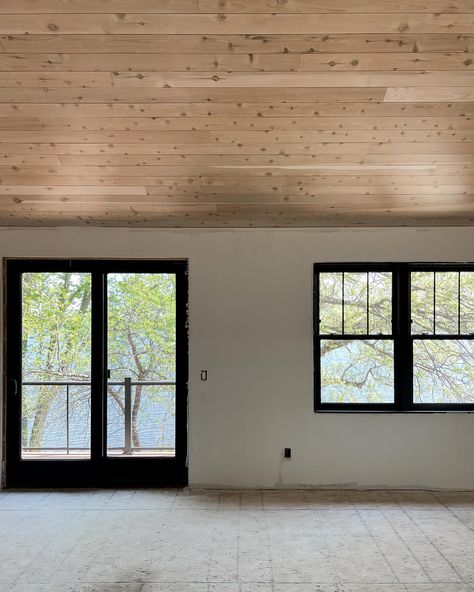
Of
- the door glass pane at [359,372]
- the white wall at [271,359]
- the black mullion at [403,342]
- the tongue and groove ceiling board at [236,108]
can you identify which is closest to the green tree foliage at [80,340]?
the white wall at [271,359]

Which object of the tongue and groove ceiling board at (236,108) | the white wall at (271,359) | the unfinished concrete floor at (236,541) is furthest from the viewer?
the white wall at (271,359)

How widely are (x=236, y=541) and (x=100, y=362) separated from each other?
2082mm

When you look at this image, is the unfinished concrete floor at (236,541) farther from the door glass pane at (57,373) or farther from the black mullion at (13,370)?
the door glass pane at (57,373)

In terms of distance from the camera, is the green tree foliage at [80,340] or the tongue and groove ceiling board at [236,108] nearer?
the tongue and groove ceiling board at [236,108]

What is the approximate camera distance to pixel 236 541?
3643 mm

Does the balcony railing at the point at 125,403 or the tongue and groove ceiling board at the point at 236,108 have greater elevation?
the tongue and groove ceiling board at the point at 236,108

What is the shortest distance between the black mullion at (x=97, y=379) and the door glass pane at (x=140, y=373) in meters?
0.06

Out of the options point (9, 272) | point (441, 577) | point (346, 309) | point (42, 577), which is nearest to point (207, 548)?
point (42, 577)

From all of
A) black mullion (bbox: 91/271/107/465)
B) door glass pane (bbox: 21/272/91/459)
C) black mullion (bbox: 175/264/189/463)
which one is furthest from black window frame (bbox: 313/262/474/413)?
door glass pane (bbox: 21/272/91/459)

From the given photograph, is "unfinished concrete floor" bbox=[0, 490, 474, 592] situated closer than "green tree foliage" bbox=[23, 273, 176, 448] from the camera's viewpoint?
Yes

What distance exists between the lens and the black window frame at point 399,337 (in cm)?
480

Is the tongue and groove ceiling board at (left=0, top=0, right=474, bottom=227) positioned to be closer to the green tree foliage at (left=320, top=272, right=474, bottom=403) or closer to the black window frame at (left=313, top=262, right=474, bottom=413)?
the black window frame at (left=313, top=262, right=474, bottom=413)

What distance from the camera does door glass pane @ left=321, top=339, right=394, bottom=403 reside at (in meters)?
4.86

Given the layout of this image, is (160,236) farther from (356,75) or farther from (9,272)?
(356,75)
